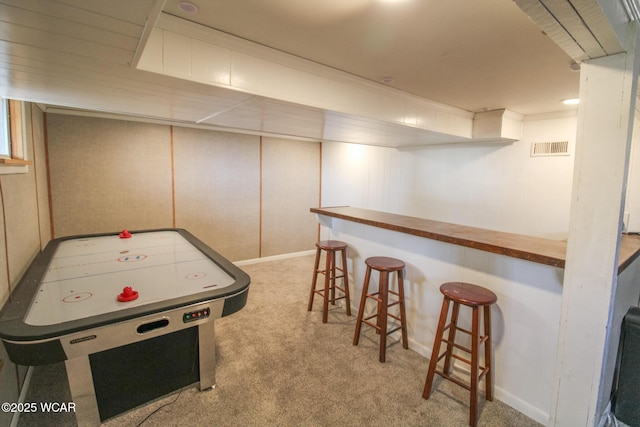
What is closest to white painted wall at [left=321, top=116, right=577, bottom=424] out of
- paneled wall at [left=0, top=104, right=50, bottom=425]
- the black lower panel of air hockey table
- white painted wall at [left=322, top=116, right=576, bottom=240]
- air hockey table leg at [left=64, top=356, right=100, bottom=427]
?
white painted wall at [left=322, top=116, right=576, bottom=240]

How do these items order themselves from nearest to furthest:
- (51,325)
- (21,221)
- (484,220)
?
1. (51,325)
2. (21,221)
3. (484,220)

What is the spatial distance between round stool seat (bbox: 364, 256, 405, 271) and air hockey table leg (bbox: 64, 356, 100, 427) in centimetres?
195

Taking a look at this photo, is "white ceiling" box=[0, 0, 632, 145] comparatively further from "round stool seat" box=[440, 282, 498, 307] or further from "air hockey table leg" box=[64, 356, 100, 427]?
"air hockey table leg" box=[64, 356, 100, 427]

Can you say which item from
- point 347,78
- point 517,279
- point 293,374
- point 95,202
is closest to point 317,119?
point 347,78

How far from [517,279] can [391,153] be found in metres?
2.92

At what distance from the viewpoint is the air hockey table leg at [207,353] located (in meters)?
1.93

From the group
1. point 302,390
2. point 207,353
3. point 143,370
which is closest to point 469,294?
point 302,390

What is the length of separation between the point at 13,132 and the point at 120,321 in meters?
2.00

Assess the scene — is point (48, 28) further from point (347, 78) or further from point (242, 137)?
point (242, 137)

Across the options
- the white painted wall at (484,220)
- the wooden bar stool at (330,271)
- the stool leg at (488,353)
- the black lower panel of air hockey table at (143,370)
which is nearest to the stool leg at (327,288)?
the wooden bar stool at (330,271)

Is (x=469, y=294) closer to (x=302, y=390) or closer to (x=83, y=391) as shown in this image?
(x=302, y=390)

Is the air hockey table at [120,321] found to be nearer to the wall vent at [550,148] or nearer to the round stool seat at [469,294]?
the round stool seat at [469,294]

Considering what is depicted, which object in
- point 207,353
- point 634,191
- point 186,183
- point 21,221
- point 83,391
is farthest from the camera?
point 186,183

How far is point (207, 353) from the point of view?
1977mm
